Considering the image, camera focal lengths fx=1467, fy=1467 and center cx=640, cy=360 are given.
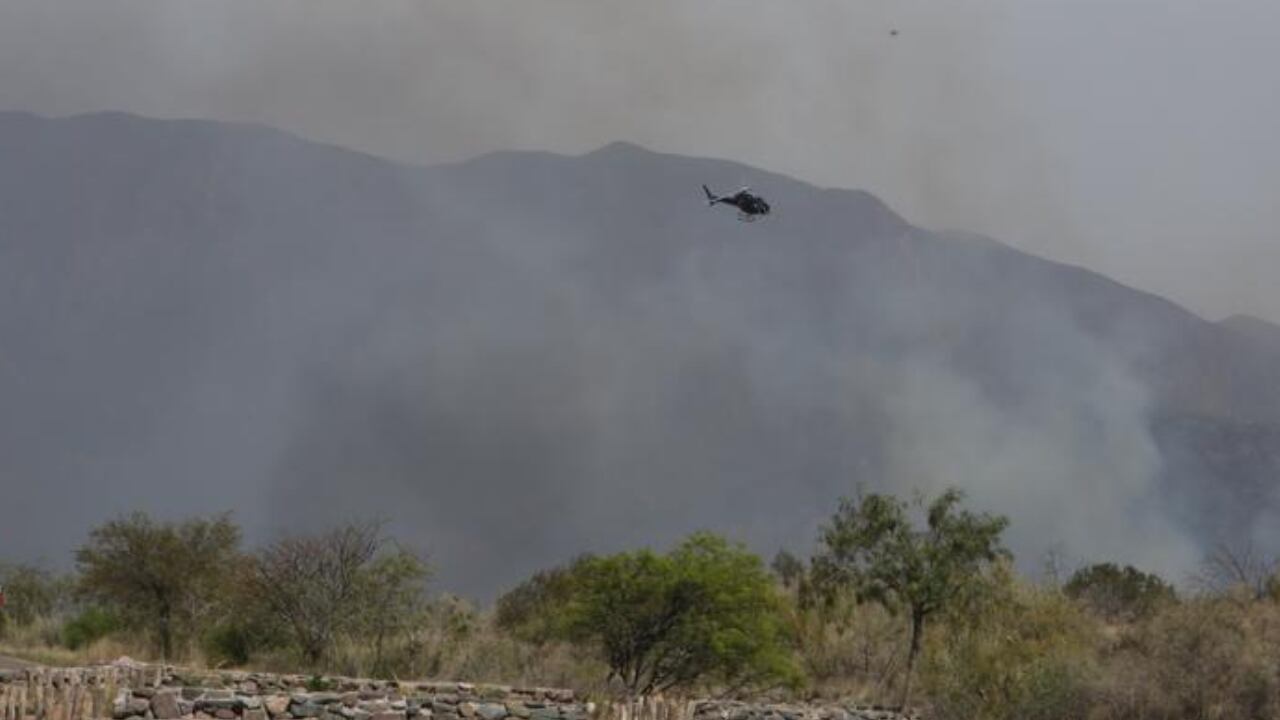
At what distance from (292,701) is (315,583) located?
18698 mm

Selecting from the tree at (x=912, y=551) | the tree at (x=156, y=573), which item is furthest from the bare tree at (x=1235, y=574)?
the tree at (x=156, y=573)

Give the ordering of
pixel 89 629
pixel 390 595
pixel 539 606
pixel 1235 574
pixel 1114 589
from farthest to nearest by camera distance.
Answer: pixel 1114 589
pixel 89 629
pixel 539 606
pixel 390 595
pixel 1235 574

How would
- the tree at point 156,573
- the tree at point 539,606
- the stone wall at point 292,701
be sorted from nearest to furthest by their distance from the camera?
the stone wall at point 292,701, the tree at point 539,606, the tree at point 156,573

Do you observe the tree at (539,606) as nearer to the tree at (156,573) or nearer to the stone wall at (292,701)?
the stone wall at (292,701)

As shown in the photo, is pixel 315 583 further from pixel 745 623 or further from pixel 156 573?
pixel 745 623

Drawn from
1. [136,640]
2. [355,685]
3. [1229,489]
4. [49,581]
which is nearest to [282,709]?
[355,685]

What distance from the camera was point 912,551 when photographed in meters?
41.6

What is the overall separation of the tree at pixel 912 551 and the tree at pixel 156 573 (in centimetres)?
2228

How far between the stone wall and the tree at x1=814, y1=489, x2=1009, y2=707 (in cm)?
1128

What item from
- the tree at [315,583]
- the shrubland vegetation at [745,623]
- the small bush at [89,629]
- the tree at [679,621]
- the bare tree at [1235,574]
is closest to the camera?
the shrubland vegetation at [745,623]

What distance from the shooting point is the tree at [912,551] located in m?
40.8

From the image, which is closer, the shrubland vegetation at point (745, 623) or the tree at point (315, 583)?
the shrubland vegetation at point (745, 623)

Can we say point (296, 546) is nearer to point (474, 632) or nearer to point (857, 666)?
point (474, 632)

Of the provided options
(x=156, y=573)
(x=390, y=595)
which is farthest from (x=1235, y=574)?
(x=156, y=573)
